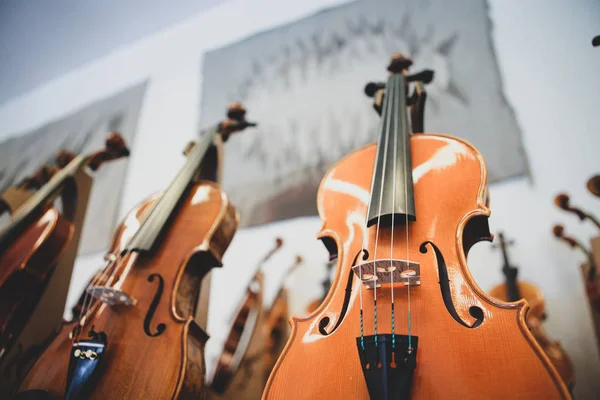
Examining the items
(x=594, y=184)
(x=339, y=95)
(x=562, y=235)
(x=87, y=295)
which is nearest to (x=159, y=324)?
(x=87, y=295)

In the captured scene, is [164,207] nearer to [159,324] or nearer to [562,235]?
[159,324]

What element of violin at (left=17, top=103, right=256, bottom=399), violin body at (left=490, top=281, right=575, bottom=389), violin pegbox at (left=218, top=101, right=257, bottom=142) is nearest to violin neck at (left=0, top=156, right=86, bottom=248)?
violin at (left=17, top=103, right=256, bottom=399)

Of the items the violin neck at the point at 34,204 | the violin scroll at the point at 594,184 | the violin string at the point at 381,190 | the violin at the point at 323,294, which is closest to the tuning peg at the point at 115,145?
the violin neck at the point at 34,204

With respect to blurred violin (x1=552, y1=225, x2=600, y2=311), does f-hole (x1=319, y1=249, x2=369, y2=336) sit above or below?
below

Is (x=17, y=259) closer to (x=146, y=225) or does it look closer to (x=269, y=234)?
(x=146, y=225)

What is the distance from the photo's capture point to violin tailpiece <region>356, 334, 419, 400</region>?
0.61m

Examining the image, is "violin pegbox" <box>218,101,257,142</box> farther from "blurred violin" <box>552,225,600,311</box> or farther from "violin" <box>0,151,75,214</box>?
"blurred violin" <box>552,225,600,311</box>

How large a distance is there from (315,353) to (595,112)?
164 centimetres

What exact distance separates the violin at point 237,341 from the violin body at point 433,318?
2.35 feet

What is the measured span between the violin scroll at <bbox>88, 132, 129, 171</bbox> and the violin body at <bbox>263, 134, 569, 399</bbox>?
45.1 inches

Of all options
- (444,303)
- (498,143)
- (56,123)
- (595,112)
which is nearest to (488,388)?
(444,303)

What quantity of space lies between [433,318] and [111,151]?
1595 millimetres

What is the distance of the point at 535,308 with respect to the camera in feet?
4.25

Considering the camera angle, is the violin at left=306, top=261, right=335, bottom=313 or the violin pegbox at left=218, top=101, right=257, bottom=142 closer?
the violin at left=306, top=261, right=335, bottom=313
